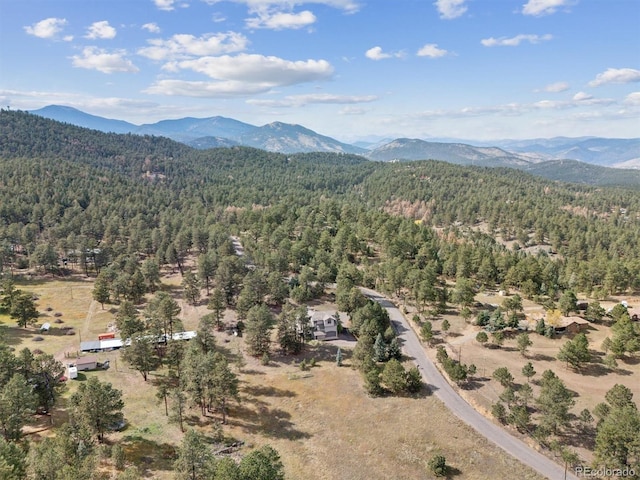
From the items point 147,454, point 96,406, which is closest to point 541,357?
point 147,454

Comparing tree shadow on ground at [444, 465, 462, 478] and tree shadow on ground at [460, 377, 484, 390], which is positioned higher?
tree shadow on ground at [460, 377, 484, 390]

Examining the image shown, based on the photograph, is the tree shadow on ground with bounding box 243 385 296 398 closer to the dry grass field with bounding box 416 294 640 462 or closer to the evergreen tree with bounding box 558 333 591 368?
the dry grass field with bounding box 416 294 640 462

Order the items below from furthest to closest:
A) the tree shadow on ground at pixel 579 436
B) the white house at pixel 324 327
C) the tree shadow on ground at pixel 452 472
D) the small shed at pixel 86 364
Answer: the white house at pixel 324 327
the small shed at pixel 86 364
the tree shadow on ground at pixel 579 436
the tree shadow on ground at pixel 452 472

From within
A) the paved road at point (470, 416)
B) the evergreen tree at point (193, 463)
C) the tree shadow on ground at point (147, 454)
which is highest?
the evergreen tree at point (193, 463)

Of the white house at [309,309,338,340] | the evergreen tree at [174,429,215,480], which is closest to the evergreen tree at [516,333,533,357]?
the white house at [309,309,338,340]

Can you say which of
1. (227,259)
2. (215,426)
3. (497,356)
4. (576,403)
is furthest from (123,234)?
(576,403)

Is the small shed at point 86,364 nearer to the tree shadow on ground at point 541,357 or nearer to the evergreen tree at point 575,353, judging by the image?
the tree shadow on ground at point 541,357

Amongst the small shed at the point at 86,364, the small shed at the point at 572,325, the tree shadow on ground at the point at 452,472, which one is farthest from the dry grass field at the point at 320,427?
the small shed at the point at 572,325
